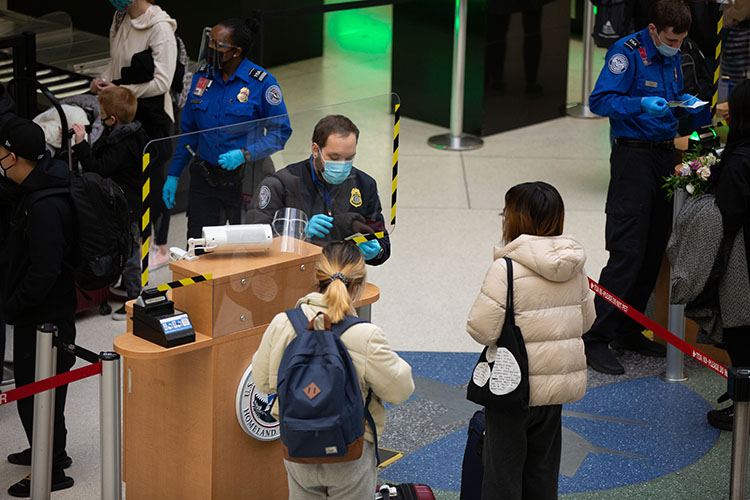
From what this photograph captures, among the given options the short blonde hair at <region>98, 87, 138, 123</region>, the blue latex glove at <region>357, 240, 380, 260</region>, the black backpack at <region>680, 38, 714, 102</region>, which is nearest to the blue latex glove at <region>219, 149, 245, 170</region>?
the blue latex glove at <region>357, 240, 380, 260</region>

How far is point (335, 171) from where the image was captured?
4.51 meters

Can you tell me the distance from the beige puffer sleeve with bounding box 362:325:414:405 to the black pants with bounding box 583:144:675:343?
2.72 metres

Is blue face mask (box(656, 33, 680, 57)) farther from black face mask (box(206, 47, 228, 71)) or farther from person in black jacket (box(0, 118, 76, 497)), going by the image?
person in black jacket (box(0, 118, 76, 497))

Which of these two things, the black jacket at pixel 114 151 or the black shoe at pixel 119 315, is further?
the black shoe at pixel 119 315

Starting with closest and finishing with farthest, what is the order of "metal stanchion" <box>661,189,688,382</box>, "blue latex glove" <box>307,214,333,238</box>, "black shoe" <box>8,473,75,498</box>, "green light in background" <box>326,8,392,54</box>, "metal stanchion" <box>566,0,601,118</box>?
"blue latex glove" <box>307,214,333,238</box> < "black shoe" <box>8,473,75,498</box> < "metal stanchion" <box>661,189,688,382</box> < "metal stanchion" <box>566,0,601,118</box> < "green light in background" <box>326,8,392,54</box>

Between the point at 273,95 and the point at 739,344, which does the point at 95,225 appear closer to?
the point at 273,95

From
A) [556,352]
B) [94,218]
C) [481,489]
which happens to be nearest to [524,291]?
[556,352]

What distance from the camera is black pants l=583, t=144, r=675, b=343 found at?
6.04 metres

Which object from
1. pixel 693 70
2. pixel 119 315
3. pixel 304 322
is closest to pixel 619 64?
pixel 693 70

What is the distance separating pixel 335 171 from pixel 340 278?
Answer: 91 cm

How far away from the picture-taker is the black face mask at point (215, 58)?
5.98 metres

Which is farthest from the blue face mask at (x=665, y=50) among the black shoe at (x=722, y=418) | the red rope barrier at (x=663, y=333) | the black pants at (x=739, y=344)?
the black shoe at (x=722, y=418)

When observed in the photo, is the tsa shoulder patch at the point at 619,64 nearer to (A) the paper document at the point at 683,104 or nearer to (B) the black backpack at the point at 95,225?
(A) the paper document at the point at 683,104

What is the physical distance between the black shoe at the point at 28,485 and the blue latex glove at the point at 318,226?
1.70m
